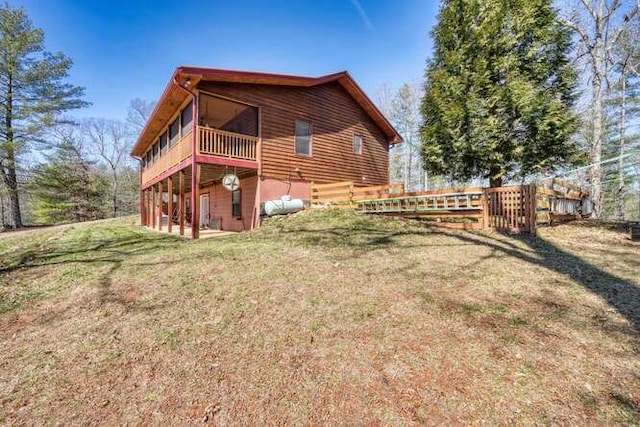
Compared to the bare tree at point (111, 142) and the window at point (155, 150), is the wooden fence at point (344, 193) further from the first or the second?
the bare tree at point (111, 142)

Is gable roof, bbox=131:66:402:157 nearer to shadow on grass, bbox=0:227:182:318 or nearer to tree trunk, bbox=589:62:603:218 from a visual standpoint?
shadow on grass, bbox=0:227:182:318

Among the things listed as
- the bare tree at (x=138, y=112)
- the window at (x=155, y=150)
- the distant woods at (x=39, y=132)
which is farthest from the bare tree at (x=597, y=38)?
the bare tree at (x=138, y=112)

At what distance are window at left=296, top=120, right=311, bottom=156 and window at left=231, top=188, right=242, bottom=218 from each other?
310 centimetres

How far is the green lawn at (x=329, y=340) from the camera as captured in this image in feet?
6.91

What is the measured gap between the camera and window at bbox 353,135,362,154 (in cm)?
1412

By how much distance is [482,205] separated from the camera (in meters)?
7.70

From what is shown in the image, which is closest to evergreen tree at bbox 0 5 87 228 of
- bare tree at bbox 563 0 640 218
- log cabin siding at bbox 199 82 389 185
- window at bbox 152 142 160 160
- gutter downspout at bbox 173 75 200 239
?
window at bbox 152 142 160 160

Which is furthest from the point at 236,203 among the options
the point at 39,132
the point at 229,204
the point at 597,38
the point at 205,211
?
the point at 39,132

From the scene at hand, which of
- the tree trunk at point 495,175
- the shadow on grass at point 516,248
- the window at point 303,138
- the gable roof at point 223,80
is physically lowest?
the shadow on grass at point 516,248

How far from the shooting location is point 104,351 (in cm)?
288

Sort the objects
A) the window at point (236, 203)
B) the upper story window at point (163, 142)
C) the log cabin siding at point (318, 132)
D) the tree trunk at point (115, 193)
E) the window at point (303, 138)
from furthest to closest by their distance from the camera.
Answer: the tree trunk at point (115, 193), the upper story window at point (163, 142), the window at point (236, 203), the window at point (303, 138), the log cabin siding at point (318, 132)

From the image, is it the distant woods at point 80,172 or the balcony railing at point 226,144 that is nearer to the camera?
the balcony railing at point 226,144

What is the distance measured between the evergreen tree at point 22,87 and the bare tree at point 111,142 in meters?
12.9

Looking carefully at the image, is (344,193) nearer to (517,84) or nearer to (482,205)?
(482,205)
